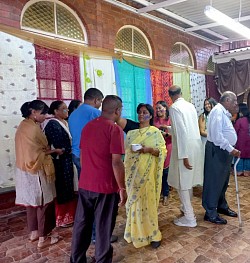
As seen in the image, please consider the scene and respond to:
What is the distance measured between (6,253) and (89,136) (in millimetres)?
1530

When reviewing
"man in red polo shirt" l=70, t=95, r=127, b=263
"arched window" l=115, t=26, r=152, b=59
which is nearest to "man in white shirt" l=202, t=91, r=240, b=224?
"man in red polo shirt" l=70, t=95, r=127, b=263

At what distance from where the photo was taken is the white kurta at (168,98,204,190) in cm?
280

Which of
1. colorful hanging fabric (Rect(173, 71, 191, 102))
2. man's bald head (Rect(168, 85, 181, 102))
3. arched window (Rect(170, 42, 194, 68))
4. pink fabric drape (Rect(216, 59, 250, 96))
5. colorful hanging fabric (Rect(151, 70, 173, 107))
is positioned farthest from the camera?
pink fabric drape (Rect(216, 59, 250, 96))

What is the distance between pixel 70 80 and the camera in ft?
13.1

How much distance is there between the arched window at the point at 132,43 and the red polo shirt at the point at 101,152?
3.27m

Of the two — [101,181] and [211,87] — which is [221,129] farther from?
[211,87]

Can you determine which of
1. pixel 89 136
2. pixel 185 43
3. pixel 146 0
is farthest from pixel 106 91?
pixel 185 43

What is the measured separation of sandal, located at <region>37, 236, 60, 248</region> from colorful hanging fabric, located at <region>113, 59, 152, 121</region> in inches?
98.9

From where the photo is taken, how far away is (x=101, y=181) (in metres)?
1.92

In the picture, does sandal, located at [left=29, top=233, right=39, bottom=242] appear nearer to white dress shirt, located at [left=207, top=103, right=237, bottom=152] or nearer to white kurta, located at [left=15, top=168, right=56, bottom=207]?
white kurta, located at [left=15, top=168, right=56, bottom=207]

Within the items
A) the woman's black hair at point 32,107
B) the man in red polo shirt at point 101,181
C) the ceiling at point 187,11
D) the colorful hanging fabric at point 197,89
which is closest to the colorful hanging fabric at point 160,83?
the colorful hanging fabric at point 197,89

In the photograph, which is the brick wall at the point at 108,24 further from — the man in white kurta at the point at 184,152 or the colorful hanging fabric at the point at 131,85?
the man in white kurta at the point at 184,152

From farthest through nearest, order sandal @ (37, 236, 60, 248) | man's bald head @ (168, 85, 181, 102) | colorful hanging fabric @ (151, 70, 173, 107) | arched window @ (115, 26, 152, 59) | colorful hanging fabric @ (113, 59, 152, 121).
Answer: colorful hanging fabric @ (151, 70, 173, 107) < arched window @ (115, 26, 152, 59) < colorful hanging fabric @ (113, 59, 152, 121) < man's bald head @ (168, 85, 181, 102) < sandal @ (37, 236, 60, 248)

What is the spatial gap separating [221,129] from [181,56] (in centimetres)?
401
